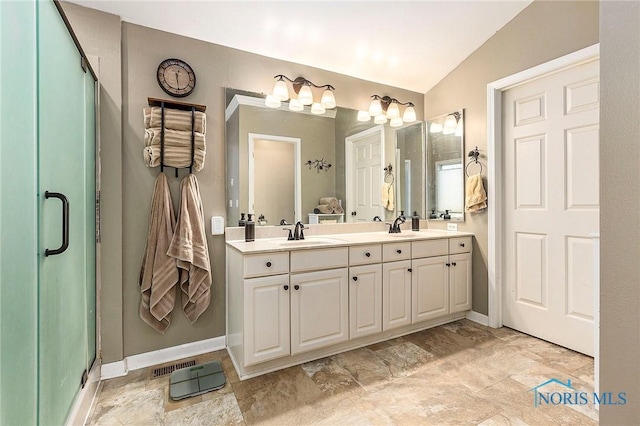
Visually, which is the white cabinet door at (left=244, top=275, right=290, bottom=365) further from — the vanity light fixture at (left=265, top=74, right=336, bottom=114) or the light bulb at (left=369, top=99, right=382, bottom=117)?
the light bulb at (left=369, top=99, right=382, bottom=117)

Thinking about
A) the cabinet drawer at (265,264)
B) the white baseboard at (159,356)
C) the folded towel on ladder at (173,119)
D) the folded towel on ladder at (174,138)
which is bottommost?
the white baseboard at (159,356)

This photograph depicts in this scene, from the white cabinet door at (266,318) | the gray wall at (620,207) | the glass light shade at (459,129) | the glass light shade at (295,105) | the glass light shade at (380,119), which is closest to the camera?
the gray wall at (620,207)

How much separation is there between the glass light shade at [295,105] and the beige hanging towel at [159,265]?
1.18 meters

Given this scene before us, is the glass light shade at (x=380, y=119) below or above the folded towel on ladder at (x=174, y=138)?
above

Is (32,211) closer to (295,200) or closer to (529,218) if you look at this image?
(295,200)

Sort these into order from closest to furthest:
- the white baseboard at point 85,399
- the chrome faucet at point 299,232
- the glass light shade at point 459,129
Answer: the white baseboard at point 85,399 → the chrome faucet at point 299,232 → the glass light shade at point 459,129

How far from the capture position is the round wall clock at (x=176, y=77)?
2.17 metres

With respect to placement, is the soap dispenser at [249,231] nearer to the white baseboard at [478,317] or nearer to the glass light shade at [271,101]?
the glass light shade at [271,101]

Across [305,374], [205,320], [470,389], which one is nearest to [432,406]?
[470,389]

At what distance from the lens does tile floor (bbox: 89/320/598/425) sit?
5.23 ft

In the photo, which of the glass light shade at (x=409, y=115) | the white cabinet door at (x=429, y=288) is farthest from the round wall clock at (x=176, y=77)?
the white cabinet door at (x=429, y=288)

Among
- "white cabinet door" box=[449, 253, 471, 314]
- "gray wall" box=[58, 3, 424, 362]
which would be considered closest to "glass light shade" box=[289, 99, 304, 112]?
"gray wall" box=[58, 3, 424, 362]

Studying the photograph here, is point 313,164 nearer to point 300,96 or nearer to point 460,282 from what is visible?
point 300,96

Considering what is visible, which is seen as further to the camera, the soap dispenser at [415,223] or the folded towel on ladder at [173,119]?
the soap dispenser at [415,223]
